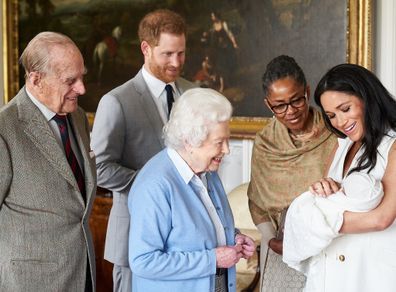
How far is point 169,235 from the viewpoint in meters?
2.46

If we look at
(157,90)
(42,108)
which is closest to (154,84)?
(157,90)

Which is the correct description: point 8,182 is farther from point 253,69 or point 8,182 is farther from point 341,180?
point 253,69

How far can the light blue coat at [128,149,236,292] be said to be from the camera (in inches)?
94.6

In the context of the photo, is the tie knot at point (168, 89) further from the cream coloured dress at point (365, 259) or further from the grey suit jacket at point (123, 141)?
the cream coloured dress at point (365, 259)

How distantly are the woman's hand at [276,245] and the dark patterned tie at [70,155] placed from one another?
94cm

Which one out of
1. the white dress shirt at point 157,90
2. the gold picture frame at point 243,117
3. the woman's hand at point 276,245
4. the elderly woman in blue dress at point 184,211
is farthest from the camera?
the gold picture frame at point 243,117

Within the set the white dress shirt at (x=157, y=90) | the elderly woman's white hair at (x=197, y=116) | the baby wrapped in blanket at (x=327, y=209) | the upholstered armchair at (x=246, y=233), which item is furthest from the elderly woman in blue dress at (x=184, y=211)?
the upholstered armchair at (x=246, y=233)

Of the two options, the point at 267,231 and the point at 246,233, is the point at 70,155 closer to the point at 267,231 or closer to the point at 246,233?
the point at 267,231

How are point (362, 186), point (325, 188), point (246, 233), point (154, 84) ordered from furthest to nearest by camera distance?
point (246, 233) → point (154, 84) → point (325, 188) → point (362, 186)

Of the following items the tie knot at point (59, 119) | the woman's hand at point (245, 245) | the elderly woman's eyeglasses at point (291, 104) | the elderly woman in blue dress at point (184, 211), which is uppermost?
the elderly woman's eyeglasses at point (291, 104)

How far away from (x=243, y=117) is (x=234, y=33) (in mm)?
691

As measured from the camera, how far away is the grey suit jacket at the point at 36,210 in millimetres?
2545

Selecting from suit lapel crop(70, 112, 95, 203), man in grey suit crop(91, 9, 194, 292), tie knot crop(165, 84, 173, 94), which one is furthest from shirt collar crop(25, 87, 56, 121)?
tie knot crop(165, 84, 173, 94)

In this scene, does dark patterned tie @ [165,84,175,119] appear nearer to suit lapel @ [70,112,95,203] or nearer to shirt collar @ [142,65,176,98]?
shirt collar @ [142,65,176,98]
